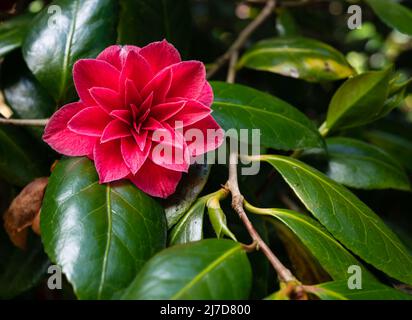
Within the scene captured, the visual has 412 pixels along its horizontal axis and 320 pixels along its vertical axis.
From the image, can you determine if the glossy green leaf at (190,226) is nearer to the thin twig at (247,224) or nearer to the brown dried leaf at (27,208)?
the thin twig at (247,224)

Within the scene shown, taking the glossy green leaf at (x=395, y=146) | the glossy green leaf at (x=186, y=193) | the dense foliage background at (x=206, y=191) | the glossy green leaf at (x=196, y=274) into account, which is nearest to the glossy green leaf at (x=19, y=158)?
the dense foliage background at (x=206, y=191)

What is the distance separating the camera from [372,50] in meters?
1.78

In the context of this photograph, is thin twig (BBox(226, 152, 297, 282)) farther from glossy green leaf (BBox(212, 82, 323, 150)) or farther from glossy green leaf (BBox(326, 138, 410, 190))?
glossy green leaf (BBox(326, 138, 410, 190))

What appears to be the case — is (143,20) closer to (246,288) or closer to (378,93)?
(378,93)

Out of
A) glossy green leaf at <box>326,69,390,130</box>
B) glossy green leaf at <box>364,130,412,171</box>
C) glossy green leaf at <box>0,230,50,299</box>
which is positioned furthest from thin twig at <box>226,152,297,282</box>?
glossy green leaf at <box>364,130,412,171</box>

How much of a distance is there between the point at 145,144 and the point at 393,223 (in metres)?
0.88

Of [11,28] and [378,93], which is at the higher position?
[11,28]

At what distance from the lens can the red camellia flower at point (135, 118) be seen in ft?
2.24

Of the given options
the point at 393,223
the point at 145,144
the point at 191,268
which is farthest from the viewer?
the point at 393,223

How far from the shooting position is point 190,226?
2.20 ft

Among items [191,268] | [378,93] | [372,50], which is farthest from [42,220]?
[372,50]

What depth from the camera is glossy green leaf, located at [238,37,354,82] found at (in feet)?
3.33

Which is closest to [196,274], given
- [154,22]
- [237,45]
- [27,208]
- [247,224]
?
[247,224]

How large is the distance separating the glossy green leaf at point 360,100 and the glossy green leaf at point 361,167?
64 mm
